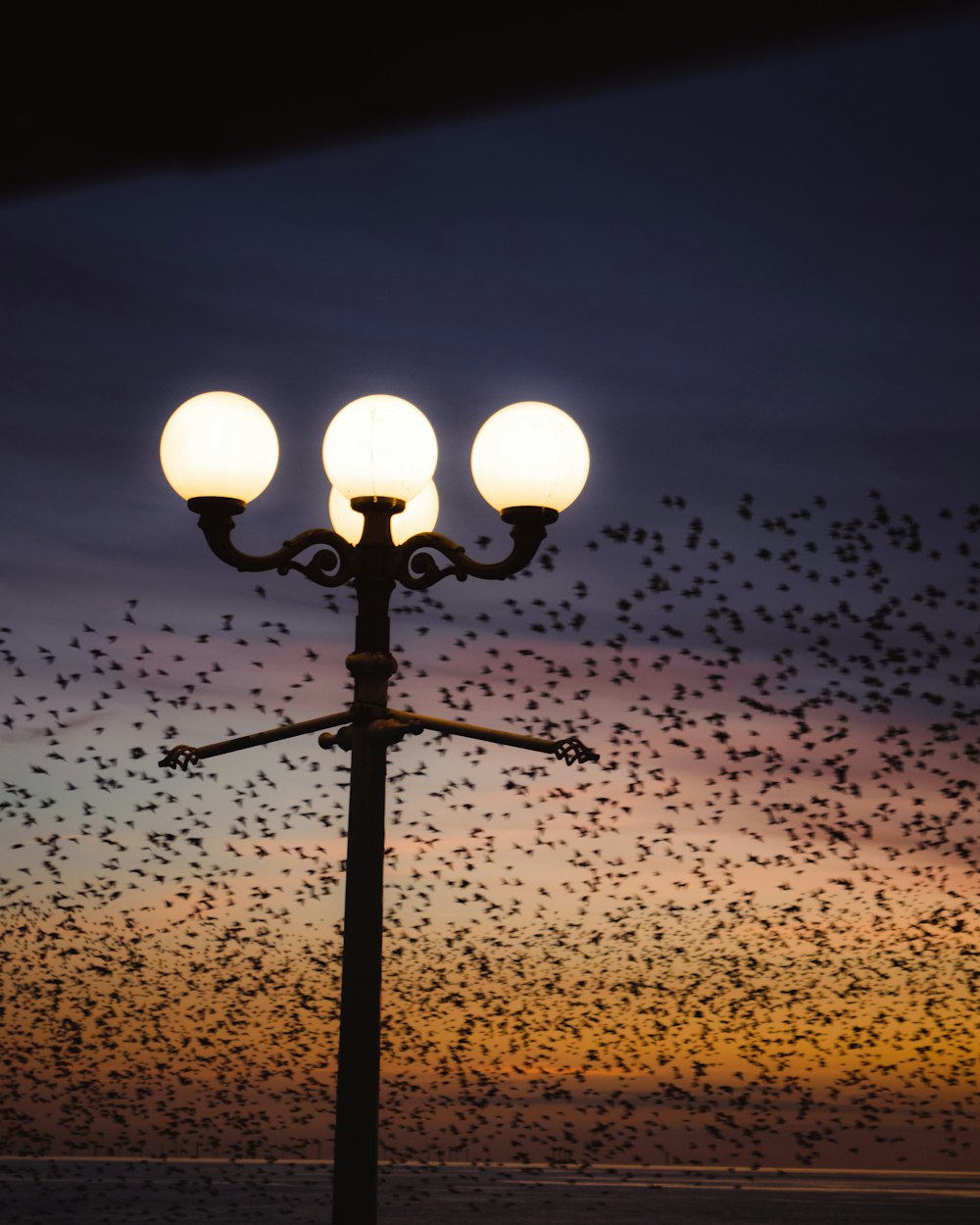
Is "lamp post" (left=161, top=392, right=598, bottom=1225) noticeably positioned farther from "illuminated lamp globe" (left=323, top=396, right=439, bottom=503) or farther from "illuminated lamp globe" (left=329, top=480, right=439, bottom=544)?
"illuminated lamp globe" (left=329, top=480, right=439, bottom=544)

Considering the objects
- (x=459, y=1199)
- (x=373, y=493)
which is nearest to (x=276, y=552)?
(x=373, y=493)

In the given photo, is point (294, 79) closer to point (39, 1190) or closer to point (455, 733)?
A: point (455, 733)

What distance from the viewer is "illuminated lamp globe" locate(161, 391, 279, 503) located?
4.78 metres

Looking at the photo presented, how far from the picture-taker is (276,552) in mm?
4891

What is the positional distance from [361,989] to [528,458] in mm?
2011

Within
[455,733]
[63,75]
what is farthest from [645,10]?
[455,733]

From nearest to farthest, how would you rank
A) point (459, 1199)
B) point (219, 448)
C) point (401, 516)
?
1. point (219, 448)
2. point (401, 516)
3. point (459, 1199)

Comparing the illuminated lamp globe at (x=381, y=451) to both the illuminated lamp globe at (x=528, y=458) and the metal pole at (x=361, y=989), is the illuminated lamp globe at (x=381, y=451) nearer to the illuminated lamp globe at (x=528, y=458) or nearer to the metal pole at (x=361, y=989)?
the illuminated lamp globe at (x=528, y=458)

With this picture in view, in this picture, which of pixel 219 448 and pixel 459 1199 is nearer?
pixel 219 448

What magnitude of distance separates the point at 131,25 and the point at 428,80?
547mm

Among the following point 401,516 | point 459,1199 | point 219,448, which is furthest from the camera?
point 459,1199

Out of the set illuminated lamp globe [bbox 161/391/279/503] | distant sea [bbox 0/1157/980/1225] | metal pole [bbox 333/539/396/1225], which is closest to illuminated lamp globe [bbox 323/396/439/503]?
illuminated lamp globe [bbox 161/391/279/503]

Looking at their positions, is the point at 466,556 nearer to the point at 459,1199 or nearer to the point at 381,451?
the point at 381,451

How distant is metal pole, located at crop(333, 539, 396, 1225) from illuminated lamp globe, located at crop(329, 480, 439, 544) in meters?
1.01
